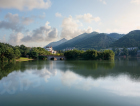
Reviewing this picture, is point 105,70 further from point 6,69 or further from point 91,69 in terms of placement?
point 6,69

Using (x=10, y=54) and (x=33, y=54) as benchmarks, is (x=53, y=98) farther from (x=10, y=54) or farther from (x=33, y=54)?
(x=33, y=54)

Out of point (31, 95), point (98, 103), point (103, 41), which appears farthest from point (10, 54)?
point (103, 41)

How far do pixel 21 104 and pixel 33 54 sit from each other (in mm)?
67905

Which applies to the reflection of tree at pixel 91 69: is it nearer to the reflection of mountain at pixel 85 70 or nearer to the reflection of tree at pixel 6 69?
the reflection of mountain at pixel 85 70

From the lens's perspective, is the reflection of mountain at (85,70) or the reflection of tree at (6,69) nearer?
the reflection of mountain at (85,70)

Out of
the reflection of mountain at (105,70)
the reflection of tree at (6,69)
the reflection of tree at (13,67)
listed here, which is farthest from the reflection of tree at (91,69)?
the reflection of tree at (6,69)

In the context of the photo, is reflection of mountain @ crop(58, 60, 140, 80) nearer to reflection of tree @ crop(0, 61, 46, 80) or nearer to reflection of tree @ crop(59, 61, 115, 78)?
reflection of tree @ crop(59, 61, 115, 78)

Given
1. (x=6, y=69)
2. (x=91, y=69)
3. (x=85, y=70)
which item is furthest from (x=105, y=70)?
(x=6, y=69)

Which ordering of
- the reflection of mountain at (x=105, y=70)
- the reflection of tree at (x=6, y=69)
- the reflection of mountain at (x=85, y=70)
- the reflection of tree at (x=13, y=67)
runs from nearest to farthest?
the reflection of mountain at (x=105, y=70) < the reflection of mountain at (x=85, y=70) < the reflection of tree at (x=6, y=69) < the reflection of tree at (x=13, y=67)

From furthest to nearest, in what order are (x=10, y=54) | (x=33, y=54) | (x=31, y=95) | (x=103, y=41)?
(x=103, y=41)
(x=33, y=54)
(x=10, y=54)
(x=31, y=95)

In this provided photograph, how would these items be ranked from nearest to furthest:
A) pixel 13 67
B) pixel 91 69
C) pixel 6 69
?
pixel 91 69 → pixel 6 69 → pixel 13 67

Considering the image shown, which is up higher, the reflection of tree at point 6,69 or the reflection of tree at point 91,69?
the reflection of tree at point 6,69

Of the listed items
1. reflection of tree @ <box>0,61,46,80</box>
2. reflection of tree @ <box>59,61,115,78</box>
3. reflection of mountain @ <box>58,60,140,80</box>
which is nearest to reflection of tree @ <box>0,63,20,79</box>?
reflection of tree @ <box>0,61,46,80</box>

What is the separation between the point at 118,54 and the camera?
121375 millimetres
